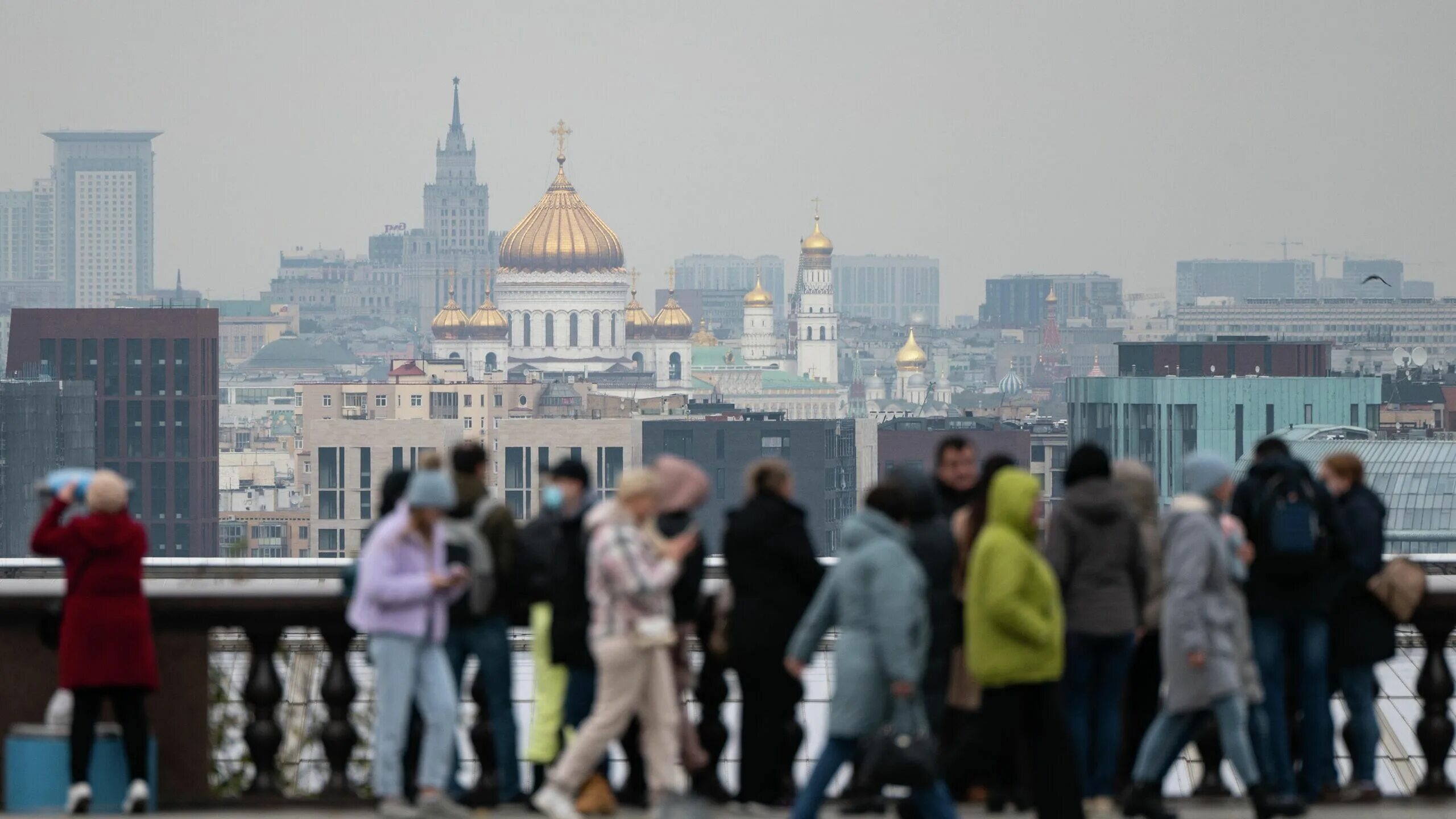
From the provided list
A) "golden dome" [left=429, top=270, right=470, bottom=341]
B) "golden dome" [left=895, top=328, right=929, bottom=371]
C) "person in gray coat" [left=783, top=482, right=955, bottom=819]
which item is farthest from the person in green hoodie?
"golden dome" [left=895, top=328, right=929, bottom=371]

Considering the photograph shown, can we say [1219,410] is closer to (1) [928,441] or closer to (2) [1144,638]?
(1) [928,441]

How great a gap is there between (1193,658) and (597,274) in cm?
14923

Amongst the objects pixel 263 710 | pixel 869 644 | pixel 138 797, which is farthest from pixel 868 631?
pixel 138 797

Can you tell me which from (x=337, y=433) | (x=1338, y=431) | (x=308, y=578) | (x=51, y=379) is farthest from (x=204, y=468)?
(x=308, y=578)

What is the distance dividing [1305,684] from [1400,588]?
12.7 inches

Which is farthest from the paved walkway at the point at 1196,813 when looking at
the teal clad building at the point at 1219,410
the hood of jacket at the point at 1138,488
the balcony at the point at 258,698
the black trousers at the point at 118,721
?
the teal clad building at the point at 1219,410

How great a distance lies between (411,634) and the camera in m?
6.54

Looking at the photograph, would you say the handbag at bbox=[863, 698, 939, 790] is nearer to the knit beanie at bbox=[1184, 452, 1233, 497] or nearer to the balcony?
the balcony

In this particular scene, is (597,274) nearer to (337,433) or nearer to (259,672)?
(337,433)

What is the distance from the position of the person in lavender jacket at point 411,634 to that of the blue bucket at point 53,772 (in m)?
0.60

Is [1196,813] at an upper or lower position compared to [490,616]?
lower

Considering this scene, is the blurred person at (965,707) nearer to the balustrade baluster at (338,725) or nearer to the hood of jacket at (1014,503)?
the hood of jacket at (1014,503)

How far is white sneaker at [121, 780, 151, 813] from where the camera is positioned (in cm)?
659

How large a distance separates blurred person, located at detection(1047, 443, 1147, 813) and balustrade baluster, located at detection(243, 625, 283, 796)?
185 centimetres
